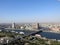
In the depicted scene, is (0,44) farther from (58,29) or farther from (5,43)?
(58,29)

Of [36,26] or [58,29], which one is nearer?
[58,29]

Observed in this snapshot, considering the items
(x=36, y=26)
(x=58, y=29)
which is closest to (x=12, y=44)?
(x=58, y=29)

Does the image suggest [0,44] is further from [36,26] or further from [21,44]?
[36,26]

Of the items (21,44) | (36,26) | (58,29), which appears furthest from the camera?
(36,26)

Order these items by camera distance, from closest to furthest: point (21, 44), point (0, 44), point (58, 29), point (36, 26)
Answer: point (0, 44)
point (21, 44)
point (58, 29)
point (36, 26)

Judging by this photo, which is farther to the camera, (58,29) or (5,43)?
(58,29)

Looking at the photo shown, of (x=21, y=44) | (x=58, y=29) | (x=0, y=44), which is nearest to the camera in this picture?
(x=0, y=44)

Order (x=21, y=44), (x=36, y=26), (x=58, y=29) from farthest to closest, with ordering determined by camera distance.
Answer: (x=36, y=26) < (x=58, y=29) < (x=21, y=44)

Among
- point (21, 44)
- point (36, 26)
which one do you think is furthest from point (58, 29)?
point (21, 44)
